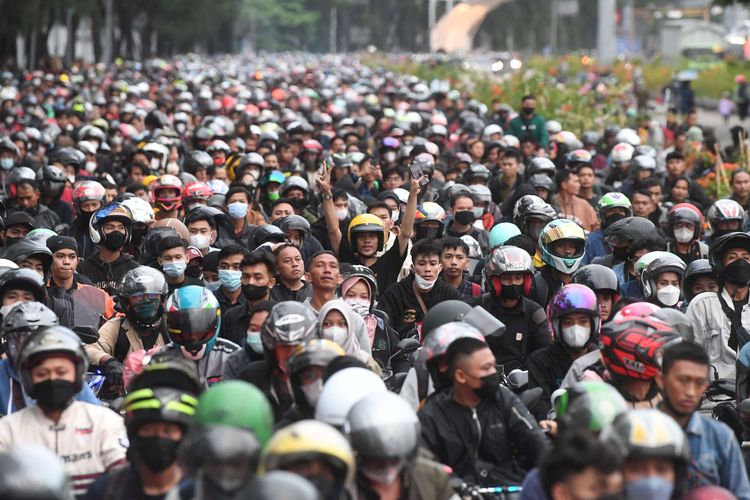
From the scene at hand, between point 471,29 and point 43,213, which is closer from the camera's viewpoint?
point 43,213

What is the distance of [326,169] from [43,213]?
10.9ft

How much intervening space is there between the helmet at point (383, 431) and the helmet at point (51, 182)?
11306 mm

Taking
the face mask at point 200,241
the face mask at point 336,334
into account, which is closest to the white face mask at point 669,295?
the face mask at point 336,334

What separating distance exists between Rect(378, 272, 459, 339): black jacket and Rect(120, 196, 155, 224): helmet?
2936 millimetres

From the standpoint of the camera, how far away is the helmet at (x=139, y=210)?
13.8m

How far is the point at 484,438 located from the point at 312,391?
85 centimetres

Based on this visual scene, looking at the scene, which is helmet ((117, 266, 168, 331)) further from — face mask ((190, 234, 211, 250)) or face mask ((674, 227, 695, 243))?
face mask ((674, 227, 695, 243))

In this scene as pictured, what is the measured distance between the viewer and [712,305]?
Answer: 10.9 m

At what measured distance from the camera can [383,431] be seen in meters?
6.23

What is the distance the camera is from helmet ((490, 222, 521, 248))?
43.7 ft

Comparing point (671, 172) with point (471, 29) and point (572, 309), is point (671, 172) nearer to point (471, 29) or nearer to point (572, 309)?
point (572, 309)

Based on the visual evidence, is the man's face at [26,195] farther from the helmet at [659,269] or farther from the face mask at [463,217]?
the helmet at [659,269]

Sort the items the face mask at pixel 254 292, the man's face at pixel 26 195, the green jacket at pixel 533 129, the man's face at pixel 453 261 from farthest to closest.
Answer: the green jacket at pixel 533 129 < the man's face at pixel 26 195 < the man's face at pixel 453 261 < the face mask at pixel 254 292

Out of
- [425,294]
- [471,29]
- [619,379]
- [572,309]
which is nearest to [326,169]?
[425,294]
